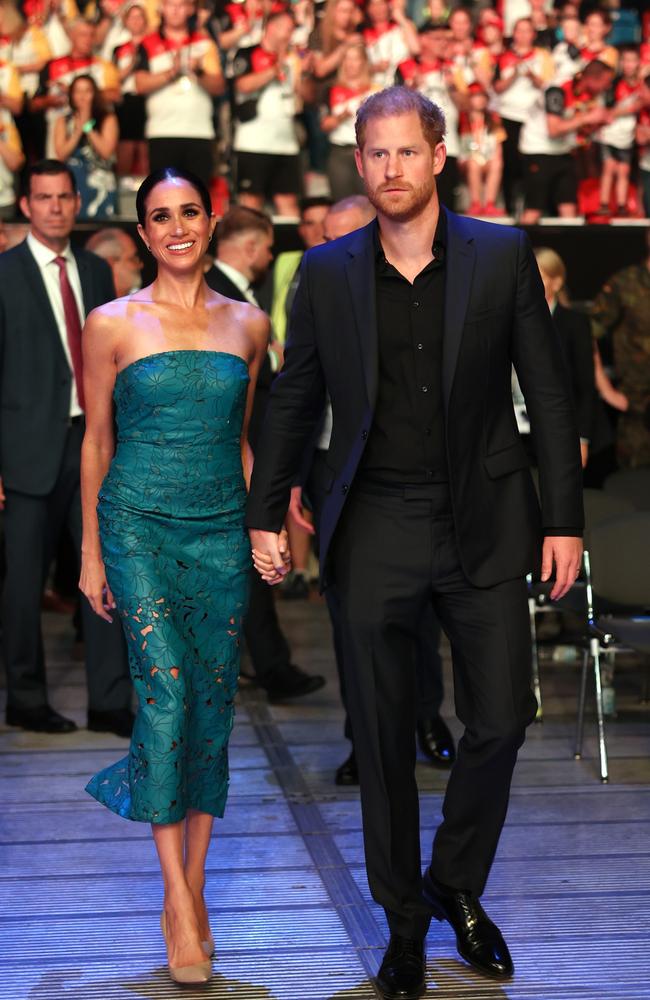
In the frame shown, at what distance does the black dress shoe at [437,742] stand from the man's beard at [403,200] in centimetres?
224

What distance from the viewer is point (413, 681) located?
3205 mm

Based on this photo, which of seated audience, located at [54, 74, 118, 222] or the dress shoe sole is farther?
seated audience, located at [54, 74, 118, 222]

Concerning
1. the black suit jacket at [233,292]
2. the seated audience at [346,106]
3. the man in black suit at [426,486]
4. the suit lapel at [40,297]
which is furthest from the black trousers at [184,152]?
the man in black suit at [426,486]

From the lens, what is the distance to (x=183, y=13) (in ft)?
30.0

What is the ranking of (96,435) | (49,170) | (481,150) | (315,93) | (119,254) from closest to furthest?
(96,435)
(49,170)
(119,254)
(315,93)
(481,150)

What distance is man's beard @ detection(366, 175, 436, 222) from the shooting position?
300 centimetres

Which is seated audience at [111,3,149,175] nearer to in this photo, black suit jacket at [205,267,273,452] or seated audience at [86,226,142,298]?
seated audience at [86,226,142,298]

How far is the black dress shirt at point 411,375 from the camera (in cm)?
306

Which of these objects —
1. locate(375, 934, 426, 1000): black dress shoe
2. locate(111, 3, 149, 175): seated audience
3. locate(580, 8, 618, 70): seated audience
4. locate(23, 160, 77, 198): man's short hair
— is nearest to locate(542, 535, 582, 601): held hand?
locate(375, 934, 426, 1000): black dress shoe

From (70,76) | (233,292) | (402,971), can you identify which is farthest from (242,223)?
(70,76)

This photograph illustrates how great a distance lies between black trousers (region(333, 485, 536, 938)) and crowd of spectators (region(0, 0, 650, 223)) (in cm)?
575

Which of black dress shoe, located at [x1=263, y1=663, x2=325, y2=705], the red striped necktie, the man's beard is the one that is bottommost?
black dress shoe, located at [x1=263, y1=663, x2=325, y2=705]

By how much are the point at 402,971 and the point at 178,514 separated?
1071 mm

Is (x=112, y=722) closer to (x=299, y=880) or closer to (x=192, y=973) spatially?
(x=299, y=880)
